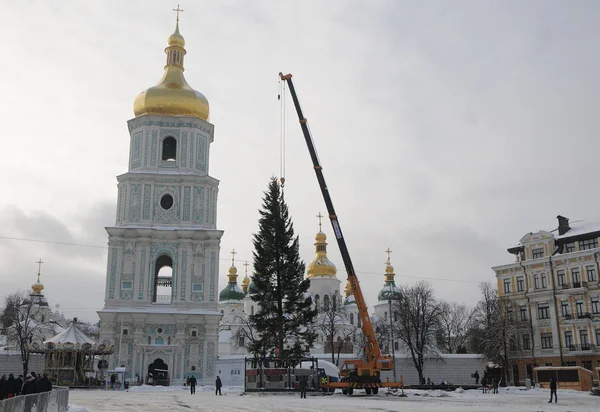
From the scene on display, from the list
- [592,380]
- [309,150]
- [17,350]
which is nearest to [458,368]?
[592,380]

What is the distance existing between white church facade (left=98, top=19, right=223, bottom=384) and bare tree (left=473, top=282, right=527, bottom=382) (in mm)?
19761

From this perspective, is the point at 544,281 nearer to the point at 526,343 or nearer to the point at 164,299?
the point at 526,343

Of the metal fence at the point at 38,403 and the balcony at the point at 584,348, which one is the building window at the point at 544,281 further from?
the metal fence at the point at 38,403

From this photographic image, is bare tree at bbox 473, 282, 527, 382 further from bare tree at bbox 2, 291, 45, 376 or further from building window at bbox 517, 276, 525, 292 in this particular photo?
bare tree at bbox 2, 291, 45, 376

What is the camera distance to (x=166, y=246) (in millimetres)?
46594

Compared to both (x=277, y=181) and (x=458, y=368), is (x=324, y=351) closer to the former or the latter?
(x=458, y=368)

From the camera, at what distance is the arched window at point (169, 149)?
162ft

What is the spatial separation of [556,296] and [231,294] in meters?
48.5

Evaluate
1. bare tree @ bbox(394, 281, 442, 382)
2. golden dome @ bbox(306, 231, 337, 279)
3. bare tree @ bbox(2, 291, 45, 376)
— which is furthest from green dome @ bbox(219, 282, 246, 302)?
bare tree @ bbox(394, 281, 442, 382)

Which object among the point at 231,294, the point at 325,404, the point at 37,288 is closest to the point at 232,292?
the point at 231,294

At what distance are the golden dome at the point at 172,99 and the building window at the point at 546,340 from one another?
2993 cm

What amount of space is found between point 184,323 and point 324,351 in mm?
28139

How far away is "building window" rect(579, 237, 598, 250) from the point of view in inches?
1864

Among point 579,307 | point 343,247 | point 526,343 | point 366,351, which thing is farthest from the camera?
point 526,343
